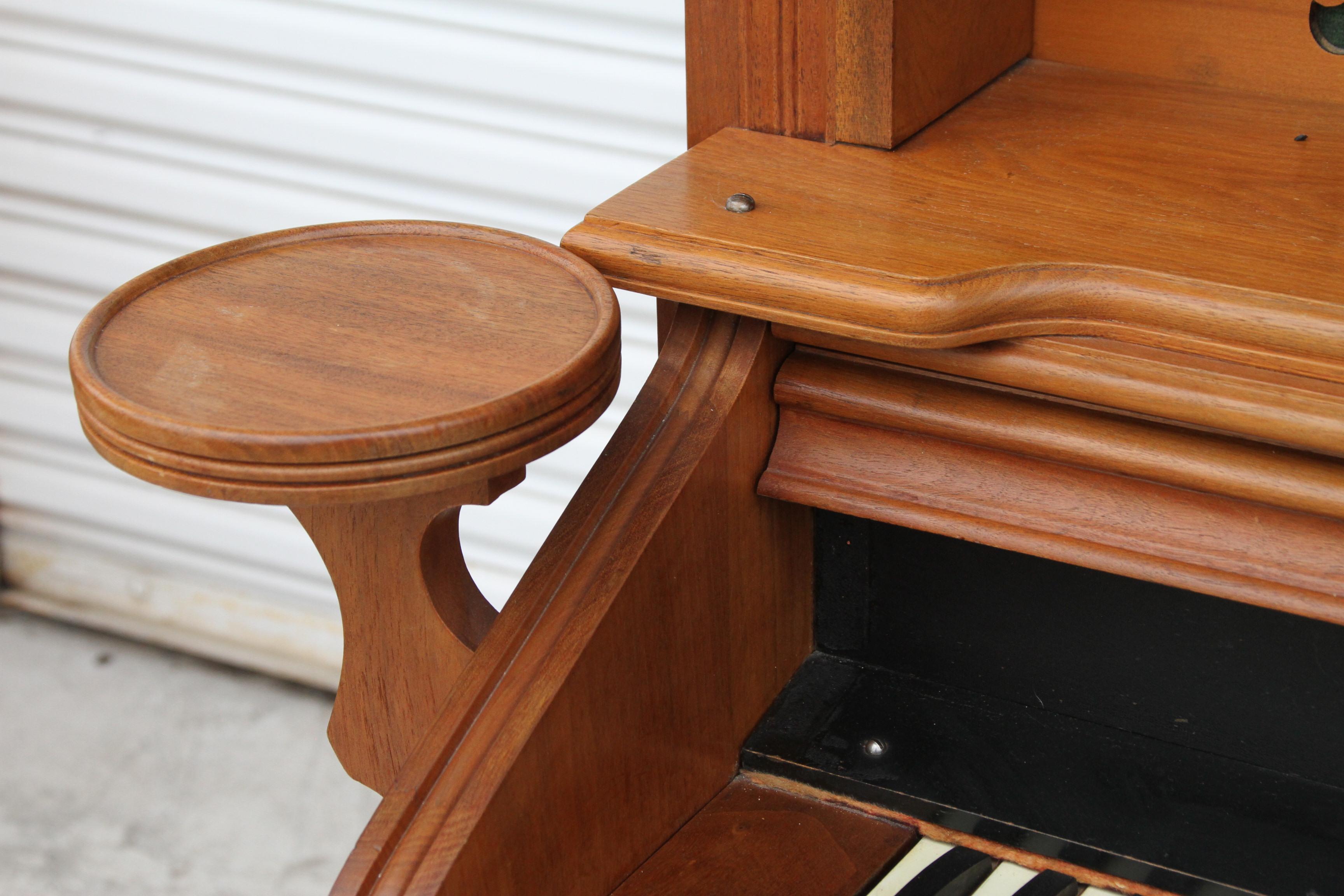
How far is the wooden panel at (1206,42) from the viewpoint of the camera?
1148 mm

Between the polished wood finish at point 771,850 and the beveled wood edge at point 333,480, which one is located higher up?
the beveled wood edge at point 333,480

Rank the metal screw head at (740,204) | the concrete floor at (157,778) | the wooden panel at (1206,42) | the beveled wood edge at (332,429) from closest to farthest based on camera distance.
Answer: the beveled wood edge at (332,429)
the metal screw head at (740,204)
the wooden panel at (1206,42)
the concrete floor at (157,778)

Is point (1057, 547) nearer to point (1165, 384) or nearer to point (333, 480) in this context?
point (1165, 384)

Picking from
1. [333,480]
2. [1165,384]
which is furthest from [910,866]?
[333,480]

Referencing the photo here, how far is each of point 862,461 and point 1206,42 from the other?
493mm

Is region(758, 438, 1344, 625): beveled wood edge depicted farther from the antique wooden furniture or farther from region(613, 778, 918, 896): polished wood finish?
region(613, 778, 918, 896): polished wood finish

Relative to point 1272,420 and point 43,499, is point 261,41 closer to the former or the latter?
point 43,499

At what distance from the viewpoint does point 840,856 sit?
1076 mm

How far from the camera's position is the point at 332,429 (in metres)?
0.80

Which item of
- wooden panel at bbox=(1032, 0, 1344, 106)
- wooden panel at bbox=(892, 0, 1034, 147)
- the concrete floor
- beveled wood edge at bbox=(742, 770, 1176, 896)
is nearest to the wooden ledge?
wooden panel at bbox=(892, 0, 1034, 147)

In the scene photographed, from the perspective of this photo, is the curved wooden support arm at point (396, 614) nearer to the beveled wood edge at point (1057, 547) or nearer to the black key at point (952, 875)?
the beveled wood edge at point (1057, 547)

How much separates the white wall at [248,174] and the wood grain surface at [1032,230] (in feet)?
3.62

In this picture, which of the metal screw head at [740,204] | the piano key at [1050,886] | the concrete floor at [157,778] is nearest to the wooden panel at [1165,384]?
the metal screw head at [740,204]

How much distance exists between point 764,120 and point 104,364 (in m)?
0.56
